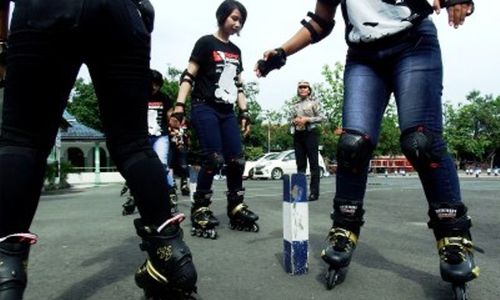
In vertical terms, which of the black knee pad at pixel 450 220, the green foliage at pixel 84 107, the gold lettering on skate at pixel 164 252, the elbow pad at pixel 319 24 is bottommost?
the gold lettering on skate at pixel 164 252

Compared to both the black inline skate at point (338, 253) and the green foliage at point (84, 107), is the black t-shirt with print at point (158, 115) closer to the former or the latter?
the black inline skate at point (338, 253)

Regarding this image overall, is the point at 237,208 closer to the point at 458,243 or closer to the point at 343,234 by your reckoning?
the point at 343,234

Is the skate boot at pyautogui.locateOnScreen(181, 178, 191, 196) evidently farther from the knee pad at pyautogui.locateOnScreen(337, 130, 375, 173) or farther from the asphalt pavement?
the knee pad at pyautogui.locateOnScreen(337, 130, 375, 173)

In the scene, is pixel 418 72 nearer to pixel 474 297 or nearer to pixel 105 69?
pixel 474 297

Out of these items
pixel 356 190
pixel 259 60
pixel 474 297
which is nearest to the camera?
pixel 474 297

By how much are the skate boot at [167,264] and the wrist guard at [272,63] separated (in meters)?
1.31

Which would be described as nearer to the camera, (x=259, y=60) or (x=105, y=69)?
(x=105, y=69)

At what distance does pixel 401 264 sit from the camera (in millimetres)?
3189

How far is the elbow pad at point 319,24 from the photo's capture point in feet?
10.4

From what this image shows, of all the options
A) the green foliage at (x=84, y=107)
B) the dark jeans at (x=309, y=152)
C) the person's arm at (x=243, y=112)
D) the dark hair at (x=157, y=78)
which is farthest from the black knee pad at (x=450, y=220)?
the green foliage at (x=84, y=107)

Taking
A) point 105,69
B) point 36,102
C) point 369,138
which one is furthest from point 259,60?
point 36,102

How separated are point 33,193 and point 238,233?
110 inches

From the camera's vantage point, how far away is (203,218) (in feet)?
14.8

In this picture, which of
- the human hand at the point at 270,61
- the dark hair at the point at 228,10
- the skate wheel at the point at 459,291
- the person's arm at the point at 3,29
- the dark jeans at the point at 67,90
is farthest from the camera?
the dark hair at the point at 228,10
